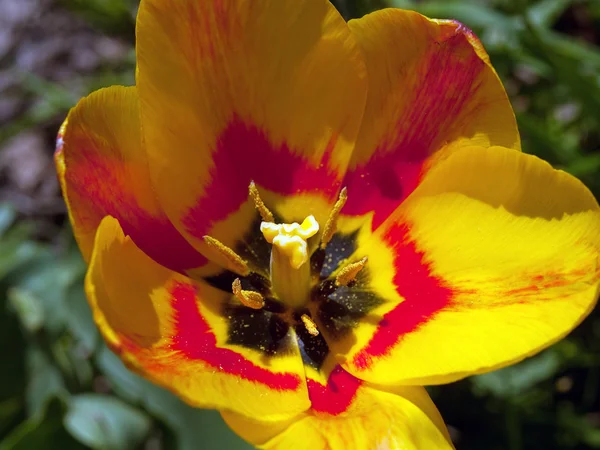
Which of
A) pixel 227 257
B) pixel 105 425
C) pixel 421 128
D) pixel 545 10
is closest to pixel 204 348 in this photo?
pixel 227 257

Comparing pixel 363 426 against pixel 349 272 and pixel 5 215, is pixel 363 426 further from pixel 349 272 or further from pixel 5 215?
pixel 5 215

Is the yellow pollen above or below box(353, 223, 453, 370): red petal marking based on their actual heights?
above

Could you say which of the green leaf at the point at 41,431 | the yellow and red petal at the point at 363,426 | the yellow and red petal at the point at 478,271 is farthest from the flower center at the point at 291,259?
the green leaf at the point at 41,431

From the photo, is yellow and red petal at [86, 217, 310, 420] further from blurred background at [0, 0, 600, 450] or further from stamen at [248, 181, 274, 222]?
blurred background at [0, 0, 600, 450]

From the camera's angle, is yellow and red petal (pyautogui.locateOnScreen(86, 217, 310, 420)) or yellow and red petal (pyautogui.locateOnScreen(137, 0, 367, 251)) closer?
yellow and red petal (pyautogui.locateOnScreen(86, 217, 310, 420))

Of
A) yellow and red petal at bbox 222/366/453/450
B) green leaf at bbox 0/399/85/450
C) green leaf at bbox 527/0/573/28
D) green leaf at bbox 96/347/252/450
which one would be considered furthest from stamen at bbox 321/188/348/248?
green leaf at bbox 527/0/573/28

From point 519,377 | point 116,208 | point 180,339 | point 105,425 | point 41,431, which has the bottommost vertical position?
point 519,377

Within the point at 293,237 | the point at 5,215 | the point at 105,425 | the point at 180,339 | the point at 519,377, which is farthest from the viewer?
the point at 5,215

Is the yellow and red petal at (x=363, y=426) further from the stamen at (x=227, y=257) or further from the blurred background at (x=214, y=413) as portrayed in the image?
the blurred background at (x=214, y=413)
